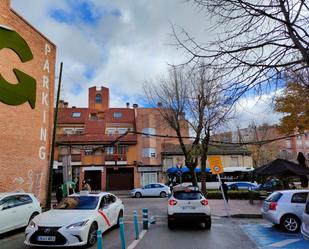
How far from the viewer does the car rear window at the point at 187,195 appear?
12273 mm

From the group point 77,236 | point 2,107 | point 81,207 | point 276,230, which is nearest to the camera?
point 77,236

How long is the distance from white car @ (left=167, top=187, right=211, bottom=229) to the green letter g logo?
7.72 m

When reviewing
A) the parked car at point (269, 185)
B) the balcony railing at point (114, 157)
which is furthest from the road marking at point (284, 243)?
the balcony railing at point (114, 157)

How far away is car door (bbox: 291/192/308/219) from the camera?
11484 millimetres

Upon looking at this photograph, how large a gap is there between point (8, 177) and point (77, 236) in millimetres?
8831

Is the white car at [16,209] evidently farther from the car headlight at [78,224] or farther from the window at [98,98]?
the window at [98,98]

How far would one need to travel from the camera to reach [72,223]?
344 inches

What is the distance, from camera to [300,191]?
1184 centimetres

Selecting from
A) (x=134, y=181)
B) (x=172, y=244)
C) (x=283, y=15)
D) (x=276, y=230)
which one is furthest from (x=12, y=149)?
(x=134, y=181)

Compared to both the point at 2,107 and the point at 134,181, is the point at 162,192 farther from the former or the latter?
the point at 2,107

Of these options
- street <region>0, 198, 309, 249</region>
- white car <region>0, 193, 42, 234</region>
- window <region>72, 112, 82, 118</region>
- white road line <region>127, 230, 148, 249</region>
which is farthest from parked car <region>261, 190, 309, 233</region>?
window <region>72, 112, 82, 118</region>

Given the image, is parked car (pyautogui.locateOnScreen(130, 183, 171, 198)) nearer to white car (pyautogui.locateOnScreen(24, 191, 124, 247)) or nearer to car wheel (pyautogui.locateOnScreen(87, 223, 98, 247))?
white car (pyautogui.locateOnScreen(24, 191, 124, 247))

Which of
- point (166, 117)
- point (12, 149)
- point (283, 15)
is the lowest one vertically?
point (12, 149)

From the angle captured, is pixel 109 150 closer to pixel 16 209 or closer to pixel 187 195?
pixel 187 195
